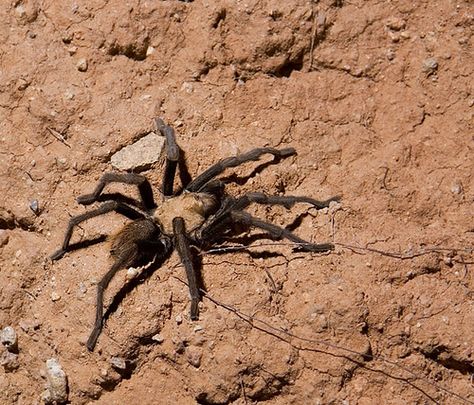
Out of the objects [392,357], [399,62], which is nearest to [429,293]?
[392,357]

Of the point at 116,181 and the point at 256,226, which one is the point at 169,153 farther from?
the point at 256,226

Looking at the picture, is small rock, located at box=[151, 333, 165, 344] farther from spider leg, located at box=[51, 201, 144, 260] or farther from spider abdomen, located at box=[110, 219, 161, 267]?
spider leg, located at box=[51, 201, 144, 260]

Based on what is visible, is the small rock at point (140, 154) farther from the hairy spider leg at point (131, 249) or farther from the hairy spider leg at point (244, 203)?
the hairy spider leg at point (244, 203)

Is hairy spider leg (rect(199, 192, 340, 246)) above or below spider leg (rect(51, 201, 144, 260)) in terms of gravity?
above

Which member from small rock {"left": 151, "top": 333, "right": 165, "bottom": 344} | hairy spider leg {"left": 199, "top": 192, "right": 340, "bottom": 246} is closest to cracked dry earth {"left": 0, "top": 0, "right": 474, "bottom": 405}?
small rock {"left": 151, "top": 333, "right": 165, "bottom": 344}

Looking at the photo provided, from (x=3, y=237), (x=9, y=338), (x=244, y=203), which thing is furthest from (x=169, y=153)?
(x=9, y=338)

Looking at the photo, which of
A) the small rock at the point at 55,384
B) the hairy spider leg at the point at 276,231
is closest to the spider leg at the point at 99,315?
the small rock at the point at 55,384

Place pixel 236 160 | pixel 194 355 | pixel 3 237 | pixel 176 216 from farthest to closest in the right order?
pixel 176 216 → pixel 3 237 → pixel 236 160 → pixel 194 355
